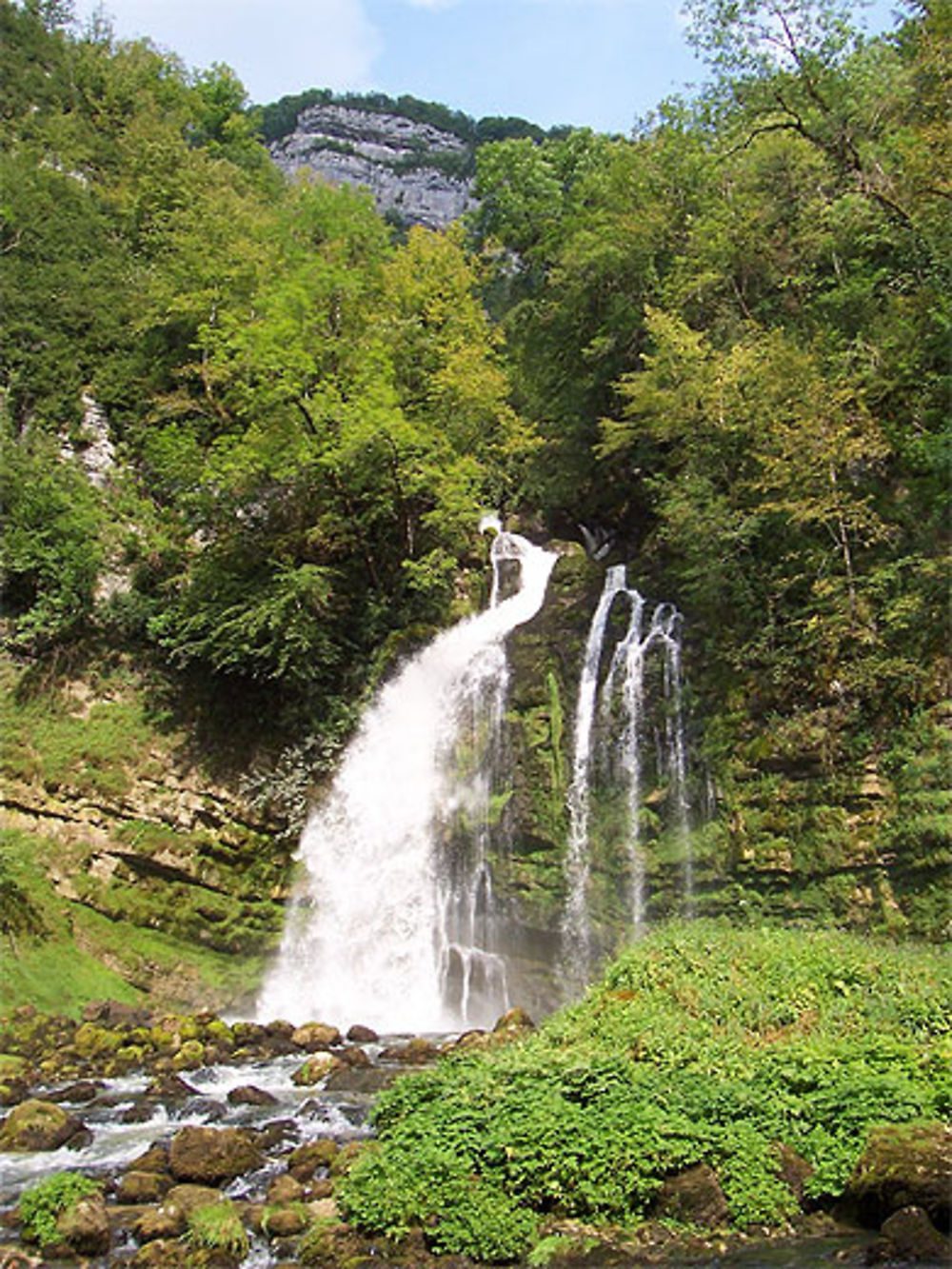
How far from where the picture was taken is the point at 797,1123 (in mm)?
7355

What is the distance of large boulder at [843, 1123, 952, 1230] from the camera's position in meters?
6.33

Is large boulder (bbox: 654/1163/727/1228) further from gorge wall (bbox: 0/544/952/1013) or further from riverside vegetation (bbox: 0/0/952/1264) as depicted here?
gorge wall (bbox: 0/544/952/1013)

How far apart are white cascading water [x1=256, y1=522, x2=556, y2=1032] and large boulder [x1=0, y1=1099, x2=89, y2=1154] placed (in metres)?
6.49

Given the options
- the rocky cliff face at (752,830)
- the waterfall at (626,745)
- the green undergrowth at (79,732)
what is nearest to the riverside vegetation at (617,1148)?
the rocky cliff face at (752,830)

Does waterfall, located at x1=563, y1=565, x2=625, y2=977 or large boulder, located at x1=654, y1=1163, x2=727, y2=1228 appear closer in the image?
large boulder, located at x1=654, y1=1163, x2=727, y2=1228

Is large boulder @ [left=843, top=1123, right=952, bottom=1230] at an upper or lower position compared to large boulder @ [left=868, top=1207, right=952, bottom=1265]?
upper

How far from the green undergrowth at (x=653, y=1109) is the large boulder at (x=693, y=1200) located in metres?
0.07

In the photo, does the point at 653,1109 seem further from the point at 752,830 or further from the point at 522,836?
the point at 522,836

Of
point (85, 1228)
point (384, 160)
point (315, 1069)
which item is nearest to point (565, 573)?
point (315, 1069)

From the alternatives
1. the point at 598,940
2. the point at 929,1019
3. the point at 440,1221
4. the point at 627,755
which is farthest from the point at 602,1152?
the point at 627,755

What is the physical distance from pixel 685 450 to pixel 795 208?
649 centimetres

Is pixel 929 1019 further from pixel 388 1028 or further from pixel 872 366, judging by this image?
pixel 872 366

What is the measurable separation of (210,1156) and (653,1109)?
4.01m

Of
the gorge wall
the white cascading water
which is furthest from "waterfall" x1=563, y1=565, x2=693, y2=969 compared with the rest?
the white cascading water
